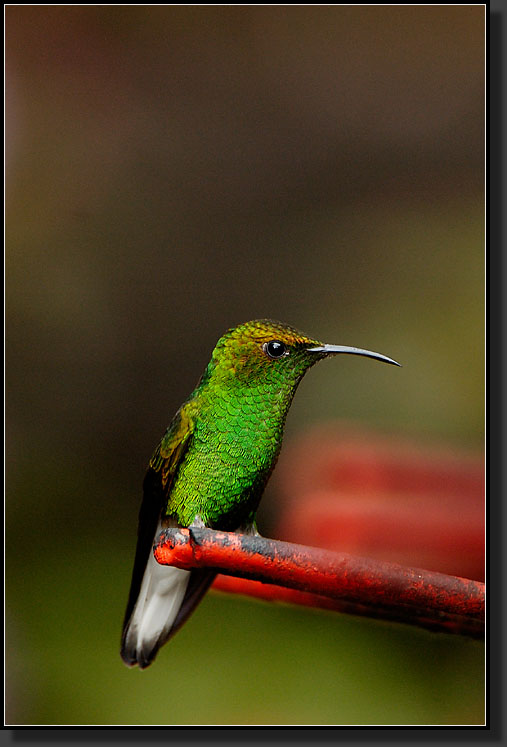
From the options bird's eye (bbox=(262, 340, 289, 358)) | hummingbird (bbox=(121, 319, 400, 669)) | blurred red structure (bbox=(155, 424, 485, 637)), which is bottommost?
blurred red structure (bbox=(155, 424, 485, 637))

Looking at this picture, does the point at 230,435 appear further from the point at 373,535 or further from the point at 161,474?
the point at 373,535

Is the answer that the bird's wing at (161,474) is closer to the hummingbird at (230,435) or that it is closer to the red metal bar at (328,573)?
the hummingbird at (230,435)

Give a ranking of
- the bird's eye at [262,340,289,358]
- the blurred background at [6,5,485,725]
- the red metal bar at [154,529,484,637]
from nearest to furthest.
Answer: the red metal bar at [154,529,484,637] < the bird's eye at [262,340,289,358] < the blurred background at [6,5,485,725]

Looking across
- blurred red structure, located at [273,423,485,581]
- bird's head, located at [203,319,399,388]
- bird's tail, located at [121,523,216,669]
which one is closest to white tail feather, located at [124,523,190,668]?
bird's tail, located at [121,523,216,669]

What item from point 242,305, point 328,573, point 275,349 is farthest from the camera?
point 242,305

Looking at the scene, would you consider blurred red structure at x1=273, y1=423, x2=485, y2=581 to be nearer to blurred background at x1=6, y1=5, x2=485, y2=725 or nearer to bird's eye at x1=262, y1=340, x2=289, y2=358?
blurred background at x1=6, y1=5, x2=485, y2=725

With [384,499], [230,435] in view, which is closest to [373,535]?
[384,499]
